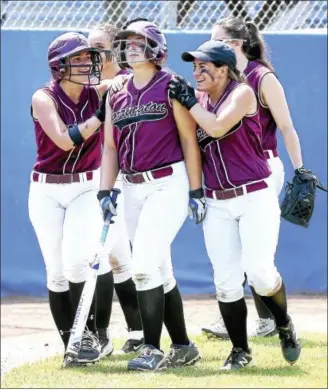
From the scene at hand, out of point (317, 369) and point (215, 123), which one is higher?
point (215, 123)

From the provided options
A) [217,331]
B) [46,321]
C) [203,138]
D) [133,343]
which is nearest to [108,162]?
[203,138]

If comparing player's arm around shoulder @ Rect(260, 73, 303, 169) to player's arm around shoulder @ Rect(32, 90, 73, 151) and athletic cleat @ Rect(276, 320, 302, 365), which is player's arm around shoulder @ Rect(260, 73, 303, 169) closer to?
athletic cleat @ Rect(276, 320, 302, 365)

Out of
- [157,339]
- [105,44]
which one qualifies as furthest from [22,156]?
[157,339]

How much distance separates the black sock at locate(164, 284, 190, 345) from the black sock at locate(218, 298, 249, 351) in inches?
12.8

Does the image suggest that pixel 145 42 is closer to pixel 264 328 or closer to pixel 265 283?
pixel 265 283

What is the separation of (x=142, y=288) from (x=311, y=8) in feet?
16.4

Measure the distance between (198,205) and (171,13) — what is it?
458cm

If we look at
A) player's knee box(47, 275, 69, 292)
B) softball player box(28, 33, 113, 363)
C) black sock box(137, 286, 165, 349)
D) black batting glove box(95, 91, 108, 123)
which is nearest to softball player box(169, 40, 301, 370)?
black sock box(137, 286, 165, 349)

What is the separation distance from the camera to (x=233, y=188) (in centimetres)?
585

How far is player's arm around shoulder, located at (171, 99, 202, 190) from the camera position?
591 centimetres

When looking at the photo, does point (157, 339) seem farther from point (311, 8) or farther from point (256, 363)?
point (311, 8)

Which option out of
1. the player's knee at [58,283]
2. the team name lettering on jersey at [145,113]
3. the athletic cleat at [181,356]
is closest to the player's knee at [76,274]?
the player's knee at [58,283]

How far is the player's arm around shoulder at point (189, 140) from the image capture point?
19.4 feet

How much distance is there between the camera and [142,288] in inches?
232
